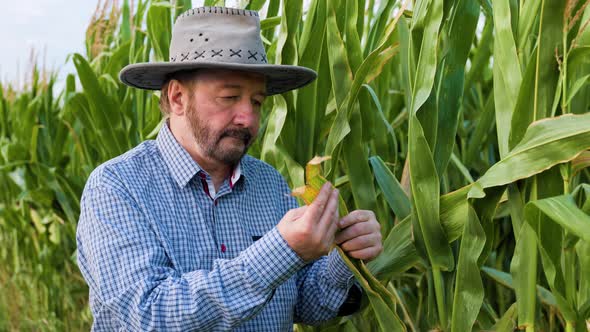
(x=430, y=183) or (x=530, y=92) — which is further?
(x=430, y=183)

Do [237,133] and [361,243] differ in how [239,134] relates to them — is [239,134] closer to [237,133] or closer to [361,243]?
[237,133]

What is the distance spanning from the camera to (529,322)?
110 centimetres

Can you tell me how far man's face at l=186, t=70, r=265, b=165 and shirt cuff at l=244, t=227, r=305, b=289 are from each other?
253mm

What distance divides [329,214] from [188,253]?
13.6 inches

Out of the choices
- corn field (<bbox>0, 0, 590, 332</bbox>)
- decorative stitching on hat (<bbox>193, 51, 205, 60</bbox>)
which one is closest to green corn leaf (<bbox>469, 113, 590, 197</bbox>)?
corn field (<bbox>0, 0, 590, 332</bbox>)

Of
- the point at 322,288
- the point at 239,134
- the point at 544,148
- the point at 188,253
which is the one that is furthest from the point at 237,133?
the point at 544,148

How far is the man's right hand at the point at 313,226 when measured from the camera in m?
1.01

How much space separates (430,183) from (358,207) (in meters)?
0.28

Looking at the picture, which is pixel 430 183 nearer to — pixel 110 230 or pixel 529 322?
pixel 529 322

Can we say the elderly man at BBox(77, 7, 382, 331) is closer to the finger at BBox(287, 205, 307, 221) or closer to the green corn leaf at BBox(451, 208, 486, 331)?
the finger at BBox(287, 205, 307, 221)

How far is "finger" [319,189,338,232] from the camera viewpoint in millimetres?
1017

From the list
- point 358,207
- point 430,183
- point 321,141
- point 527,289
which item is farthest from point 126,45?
point 527,289

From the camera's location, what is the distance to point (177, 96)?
4.45ft

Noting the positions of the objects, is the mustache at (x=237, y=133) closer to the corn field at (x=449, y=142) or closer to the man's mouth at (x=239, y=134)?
the man's mouth at (x=239, y=134)
